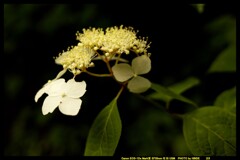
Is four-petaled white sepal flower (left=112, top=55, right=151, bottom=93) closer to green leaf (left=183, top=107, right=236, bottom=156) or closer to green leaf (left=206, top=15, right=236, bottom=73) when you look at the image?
green leaf (left=183, top=107, right=236, bottom=156)

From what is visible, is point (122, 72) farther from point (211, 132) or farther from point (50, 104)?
point (211, 132)

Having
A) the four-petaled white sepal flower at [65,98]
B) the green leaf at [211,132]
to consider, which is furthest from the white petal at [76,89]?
the green leaf at [211,132]

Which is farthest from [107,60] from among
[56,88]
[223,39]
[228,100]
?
[223,39]

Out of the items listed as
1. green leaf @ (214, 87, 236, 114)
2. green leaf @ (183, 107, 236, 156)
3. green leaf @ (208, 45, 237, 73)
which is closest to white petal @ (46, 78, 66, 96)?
green leaf @ (183, 107, 236, 156)

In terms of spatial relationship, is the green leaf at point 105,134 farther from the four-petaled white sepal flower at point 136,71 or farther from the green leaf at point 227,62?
the green leaf at point 227,62

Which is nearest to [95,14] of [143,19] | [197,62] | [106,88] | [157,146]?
[143,19]
